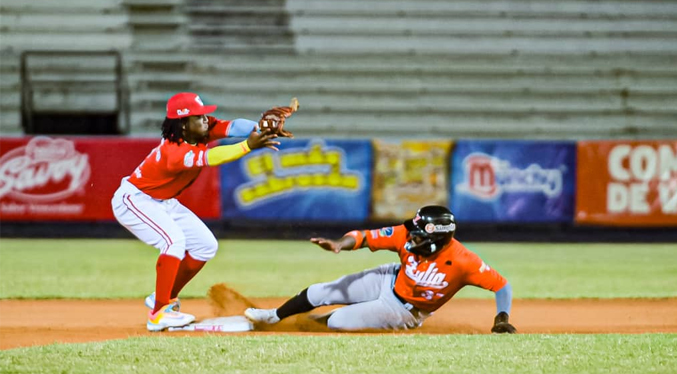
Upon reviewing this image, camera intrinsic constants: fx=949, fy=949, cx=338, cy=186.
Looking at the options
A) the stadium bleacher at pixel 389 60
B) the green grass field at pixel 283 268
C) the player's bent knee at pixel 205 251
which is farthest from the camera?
the stadium bleacher at pixel 389 60

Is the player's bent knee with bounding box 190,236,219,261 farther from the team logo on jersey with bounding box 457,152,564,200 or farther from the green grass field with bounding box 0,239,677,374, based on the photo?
the team logo on jersey with bounding box 457,152,564,200

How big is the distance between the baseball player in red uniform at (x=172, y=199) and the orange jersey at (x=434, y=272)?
1199 mm

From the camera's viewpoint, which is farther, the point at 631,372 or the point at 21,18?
the point at 21,18

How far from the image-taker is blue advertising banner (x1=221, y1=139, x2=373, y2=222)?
1588cm

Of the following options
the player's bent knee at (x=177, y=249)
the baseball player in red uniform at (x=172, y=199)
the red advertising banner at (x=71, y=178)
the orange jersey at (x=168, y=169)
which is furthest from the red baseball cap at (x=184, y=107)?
the red advertising banner at (x=71, y=178)

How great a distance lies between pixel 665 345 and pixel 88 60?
14625 millimetres

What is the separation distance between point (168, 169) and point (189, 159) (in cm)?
31

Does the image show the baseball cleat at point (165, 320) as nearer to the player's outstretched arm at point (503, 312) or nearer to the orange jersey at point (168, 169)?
the orange jersey at point (168, 169)

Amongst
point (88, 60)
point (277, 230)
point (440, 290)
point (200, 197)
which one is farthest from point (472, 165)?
point (440, 290)

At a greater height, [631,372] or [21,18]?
[21,18]

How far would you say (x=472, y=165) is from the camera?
16234mm

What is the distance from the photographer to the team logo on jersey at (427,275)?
7102 mm

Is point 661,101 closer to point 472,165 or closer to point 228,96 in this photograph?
point 472,165

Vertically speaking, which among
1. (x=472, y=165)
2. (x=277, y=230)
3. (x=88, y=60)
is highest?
(x=88, y=60)
